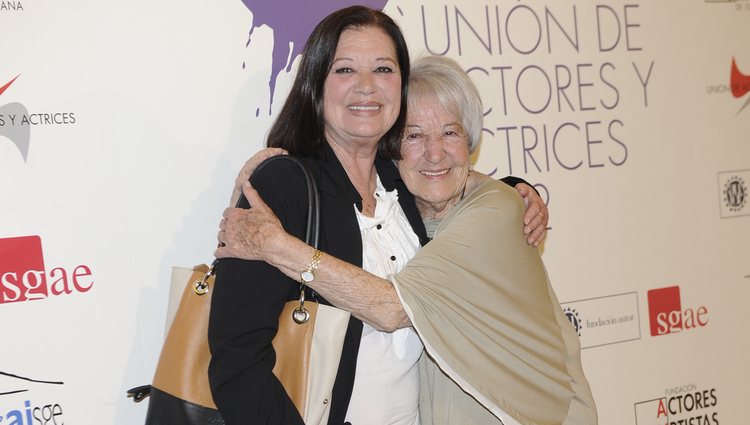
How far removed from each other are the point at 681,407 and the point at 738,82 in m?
1.43

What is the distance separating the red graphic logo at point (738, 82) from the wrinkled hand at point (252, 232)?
250cm

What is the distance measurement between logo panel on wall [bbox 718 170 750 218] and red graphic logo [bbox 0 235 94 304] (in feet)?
8.61

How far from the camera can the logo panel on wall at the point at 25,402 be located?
2090 millimetres

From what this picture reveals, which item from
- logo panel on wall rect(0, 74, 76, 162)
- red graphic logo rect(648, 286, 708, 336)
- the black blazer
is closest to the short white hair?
the black blazer

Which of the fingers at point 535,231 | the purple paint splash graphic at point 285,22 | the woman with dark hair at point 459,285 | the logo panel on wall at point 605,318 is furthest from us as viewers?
the logo panel on wall at point 605,318

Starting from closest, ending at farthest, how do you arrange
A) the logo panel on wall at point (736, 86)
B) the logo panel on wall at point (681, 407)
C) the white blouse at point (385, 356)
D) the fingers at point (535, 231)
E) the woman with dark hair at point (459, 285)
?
the woman with dark hair at point (459, 285)
the white blouse at point (385, 356)
the fingers at point (535, 231)
the logo panel on wall at point (681, 407)
the logo panel on wall at point (736, 86)

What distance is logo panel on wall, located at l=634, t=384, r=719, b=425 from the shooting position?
314 cm

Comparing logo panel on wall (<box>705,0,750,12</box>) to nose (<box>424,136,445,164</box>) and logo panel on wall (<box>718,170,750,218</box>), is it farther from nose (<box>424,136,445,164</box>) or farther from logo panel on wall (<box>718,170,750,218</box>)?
nose (<box>424,136,445,164</box>)

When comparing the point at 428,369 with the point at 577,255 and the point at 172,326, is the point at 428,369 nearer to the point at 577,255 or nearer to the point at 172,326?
the point at 172,326

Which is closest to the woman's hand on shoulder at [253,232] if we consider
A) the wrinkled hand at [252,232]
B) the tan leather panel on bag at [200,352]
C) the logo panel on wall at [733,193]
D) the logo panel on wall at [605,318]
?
the wrinkled hand at [252,232]

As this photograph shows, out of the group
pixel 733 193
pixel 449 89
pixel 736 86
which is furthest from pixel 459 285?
pixel 736 86

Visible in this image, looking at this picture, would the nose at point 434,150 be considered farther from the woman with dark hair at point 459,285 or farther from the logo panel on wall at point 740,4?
the logo panel on wall at point 740,4

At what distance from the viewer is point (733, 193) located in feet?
10.9

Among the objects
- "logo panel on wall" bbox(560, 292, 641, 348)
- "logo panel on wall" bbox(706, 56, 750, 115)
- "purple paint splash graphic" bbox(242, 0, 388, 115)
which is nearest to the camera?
"purple paint splash graphic" bbox(242, 0, 388, 115)
